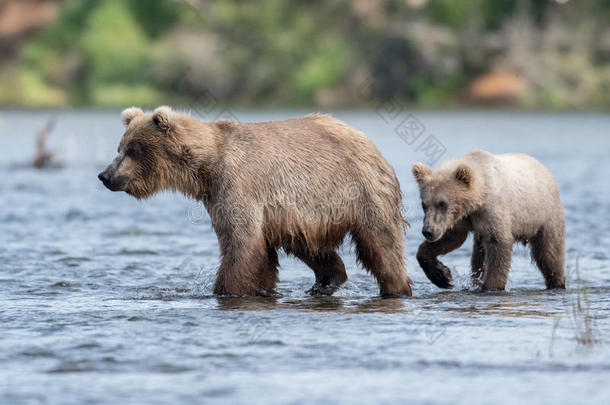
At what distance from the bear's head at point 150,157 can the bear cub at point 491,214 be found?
2139mm

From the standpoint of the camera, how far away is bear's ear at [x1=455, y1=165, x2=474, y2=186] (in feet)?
30.6

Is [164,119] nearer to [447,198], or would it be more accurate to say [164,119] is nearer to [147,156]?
[147,156]

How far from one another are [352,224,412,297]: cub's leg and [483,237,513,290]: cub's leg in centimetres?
80

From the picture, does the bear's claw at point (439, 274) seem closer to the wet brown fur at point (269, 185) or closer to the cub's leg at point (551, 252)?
the wet brown fur at point (269, 185)

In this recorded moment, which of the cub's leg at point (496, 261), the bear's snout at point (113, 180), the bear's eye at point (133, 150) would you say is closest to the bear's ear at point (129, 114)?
the bear's eye at point (133, 150)

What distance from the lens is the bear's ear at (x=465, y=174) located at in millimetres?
9328

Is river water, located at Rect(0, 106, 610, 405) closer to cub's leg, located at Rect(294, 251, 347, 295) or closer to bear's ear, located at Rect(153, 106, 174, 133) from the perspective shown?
cub's leg, located at Rect(294, 251, 347, 295)

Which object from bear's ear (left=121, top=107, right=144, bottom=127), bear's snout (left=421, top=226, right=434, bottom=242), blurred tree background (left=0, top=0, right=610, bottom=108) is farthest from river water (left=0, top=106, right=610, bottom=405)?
blurred tree background (left=0, top=0, right=610, bottom=108)

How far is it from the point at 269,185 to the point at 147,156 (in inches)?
42.2

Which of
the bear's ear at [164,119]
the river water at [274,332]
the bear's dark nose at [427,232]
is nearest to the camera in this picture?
the river water at [274,332]

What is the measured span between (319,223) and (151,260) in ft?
13.7

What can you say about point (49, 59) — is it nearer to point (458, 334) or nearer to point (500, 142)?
point (500, 142)

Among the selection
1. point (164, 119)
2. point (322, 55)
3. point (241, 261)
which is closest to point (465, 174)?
point (241, 261)

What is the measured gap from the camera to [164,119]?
8898mm
